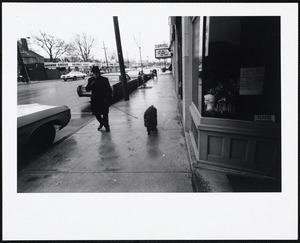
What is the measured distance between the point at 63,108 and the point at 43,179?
77.7 inches

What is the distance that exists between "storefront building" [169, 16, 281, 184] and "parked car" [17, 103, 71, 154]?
116 inches

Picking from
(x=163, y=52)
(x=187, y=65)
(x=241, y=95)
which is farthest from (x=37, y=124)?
(x=163, y=52)

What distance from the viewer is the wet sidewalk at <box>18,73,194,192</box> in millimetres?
2699

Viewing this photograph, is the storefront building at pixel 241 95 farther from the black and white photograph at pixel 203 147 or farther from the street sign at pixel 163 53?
the street sign at pixel 163 53

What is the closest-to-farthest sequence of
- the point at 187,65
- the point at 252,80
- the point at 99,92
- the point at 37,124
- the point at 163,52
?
the point at 252,80 → the point at 37,124 → the point at 187,65 → the point at 99,92 → the point at 163,52

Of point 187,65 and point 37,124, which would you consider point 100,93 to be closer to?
point 37,124

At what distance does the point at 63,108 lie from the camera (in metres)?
4.43

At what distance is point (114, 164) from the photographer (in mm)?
3240

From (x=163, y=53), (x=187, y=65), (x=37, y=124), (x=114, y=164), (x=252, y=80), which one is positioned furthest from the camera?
(x=163, y=53)

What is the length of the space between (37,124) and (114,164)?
166 cm

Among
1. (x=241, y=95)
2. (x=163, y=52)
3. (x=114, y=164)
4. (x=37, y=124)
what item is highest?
(x=163, y=52)

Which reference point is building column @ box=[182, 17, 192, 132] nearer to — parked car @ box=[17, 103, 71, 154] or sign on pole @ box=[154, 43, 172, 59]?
parked car @ box=[17, 103, 71, 154]

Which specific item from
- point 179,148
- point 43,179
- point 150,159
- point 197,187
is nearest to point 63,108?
point 43,179

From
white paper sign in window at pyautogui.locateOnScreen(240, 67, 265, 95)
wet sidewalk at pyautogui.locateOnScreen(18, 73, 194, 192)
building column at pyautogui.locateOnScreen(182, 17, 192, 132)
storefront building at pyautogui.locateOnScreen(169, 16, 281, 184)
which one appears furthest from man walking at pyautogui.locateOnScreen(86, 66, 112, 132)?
white paper sign in window at pyautogui.locateOnScreen(240, 67, 265, 95)
